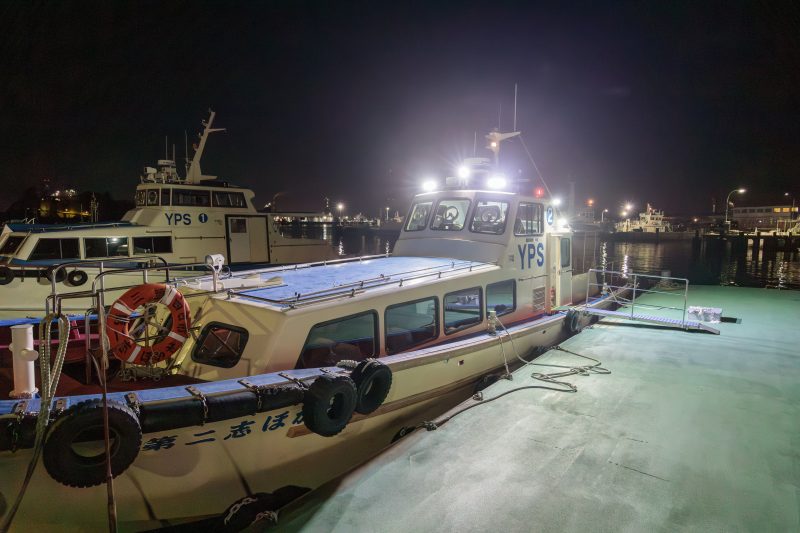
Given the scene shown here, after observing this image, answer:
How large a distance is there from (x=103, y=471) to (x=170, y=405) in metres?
0.58

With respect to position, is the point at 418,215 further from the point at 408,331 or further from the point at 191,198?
the point at 191,198

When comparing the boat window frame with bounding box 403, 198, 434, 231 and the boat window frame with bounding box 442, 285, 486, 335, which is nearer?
the boat window frame with bounding box 442, 285, 486, 335

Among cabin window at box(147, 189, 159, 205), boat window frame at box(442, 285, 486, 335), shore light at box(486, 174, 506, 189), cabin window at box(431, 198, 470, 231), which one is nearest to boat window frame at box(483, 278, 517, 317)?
boat window frame at box(442, 285, 486, 335)

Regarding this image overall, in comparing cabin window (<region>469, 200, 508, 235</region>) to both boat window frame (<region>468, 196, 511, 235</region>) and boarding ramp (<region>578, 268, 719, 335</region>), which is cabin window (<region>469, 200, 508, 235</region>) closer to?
boat window frame (<region>468, 196, 511, 235</region>)

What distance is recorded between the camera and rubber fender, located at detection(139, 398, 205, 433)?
332cm

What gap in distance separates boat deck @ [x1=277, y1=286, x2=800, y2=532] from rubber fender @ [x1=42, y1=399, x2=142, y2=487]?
125 cm

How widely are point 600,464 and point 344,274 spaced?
392 cm

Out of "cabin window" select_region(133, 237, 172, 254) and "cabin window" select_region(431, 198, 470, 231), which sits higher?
"cabin window" select_region(431, 198, 470, 231)

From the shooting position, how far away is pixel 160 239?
44.9 ft

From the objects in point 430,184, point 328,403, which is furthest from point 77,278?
point 328,403

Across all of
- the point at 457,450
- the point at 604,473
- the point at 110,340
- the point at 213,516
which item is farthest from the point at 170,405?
the point at 604,473

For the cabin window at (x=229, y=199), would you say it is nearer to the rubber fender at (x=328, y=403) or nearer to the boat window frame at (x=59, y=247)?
the boat window frame at (x=59, y=247)

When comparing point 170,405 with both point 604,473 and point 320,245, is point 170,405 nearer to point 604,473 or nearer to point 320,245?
point 604,473

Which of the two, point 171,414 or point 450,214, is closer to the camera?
point 171,414
